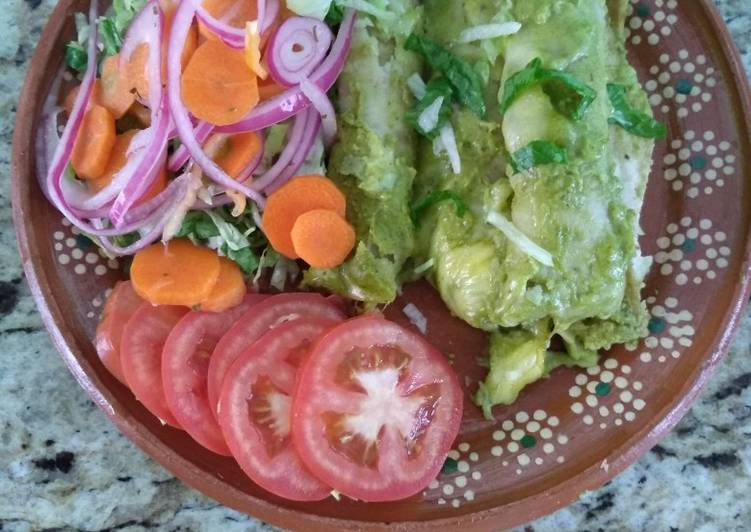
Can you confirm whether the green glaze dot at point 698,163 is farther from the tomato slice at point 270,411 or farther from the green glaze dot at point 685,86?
the tomato slice at point 270,411

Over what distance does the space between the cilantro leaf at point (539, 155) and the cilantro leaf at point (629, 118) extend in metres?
0.34

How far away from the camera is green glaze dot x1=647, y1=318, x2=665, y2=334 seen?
204 centimetres

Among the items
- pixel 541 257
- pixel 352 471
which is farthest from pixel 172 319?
pixel 541 257

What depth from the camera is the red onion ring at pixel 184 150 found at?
1.89 meters

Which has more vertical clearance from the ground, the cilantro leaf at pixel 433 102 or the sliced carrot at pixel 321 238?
the cilantro leaf at pixel 433 102

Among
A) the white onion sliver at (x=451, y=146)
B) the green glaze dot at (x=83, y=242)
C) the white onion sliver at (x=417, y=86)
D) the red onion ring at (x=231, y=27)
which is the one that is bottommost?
the green glaze dot at (x=83, y=242)

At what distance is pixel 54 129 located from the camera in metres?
2.00

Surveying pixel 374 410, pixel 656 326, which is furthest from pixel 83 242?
pixel 656 326

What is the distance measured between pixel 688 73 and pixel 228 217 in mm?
1397

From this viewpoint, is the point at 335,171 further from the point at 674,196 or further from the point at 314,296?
the point at 674,196

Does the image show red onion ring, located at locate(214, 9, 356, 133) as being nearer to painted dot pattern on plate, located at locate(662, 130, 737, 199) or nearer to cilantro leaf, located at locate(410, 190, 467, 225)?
cilantro leaf, located at locate(410, 190, 467, 225)

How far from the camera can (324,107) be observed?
195cm

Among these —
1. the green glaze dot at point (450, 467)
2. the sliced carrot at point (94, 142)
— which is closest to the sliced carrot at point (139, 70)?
the sliced carrot at point (94, 142)

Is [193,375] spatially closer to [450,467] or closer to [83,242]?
[83,242]
